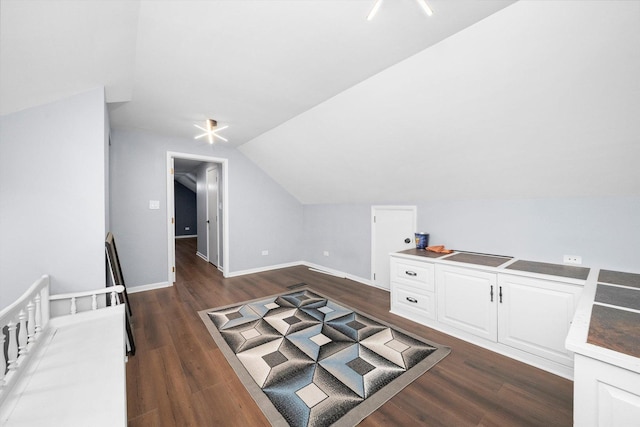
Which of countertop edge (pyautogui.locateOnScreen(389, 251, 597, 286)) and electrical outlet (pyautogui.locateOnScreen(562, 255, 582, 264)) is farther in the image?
electrical outlet (pyautogui.locateOnScreen(562, 255, 582, 264))

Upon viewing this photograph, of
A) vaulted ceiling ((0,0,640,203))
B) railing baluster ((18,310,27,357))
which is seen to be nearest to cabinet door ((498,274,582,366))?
vaulted ceiling ((0,0,640,203))

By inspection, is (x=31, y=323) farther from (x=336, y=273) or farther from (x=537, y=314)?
(x=336, y=273)

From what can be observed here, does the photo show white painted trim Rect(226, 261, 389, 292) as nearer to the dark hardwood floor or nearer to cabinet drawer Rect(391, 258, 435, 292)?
cabinet drawer Rect(391, 258, 435, 292)

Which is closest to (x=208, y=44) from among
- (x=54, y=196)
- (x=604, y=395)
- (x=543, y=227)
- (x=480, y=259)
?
(x=54, y=196)

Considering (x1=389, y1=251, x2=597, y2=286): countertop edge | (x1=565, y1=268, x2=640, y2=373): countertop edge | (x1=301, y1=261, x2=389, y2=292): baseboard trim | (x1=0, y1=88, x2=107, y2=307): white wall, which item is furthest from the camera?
(x1=301, y1=261, x2=389, y2=292): baseboard trim

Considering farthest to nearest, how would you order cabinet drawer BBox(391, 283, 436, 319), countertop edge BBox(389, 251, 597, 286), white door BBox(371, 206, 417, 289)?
white door BBox(371, 206, 417, 289) → cabinet drawer BBox(391, 283, 436, 319) → countertop edge BBox(389, 251, 597, 286)

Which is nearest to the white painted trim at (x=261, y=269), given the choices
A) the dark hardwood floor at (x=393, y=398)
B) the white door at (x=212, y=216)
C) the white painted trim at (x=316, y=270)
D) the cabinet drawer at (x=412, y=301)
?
the white painted trim at (x=316, y=270)

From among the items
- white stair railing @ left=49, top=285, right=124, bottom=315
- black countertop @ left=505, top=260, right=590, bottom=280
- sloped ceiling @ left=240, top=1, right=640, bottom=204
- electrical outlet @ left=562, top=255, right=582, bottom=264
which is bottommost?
white stair railing @ left=49, top=285, right=124, bottom=315

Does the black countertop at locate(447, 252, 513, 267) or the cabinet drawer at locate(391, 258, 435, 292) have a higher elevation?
the black countertop at locate(447, 252, 513, 267)

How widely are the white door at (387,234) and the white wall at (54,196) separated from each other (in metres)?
3.31

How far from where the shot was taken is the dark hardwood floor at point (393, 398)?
1538 mm

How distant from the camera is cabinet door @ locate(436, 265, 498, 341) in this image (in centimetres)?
226

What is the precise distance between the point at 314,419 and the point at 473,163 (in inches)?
98.2

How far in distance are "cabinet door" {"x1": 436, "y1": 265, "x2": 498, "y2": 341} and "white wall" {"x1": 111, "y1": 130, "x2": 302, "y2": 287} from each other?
131 inches
